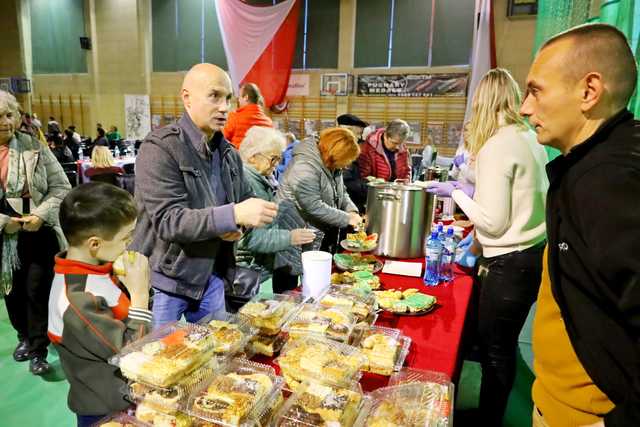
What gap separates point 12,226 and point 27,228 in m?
0.07

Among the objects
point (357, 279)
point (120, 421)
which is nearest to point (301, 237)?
point (357, 279)

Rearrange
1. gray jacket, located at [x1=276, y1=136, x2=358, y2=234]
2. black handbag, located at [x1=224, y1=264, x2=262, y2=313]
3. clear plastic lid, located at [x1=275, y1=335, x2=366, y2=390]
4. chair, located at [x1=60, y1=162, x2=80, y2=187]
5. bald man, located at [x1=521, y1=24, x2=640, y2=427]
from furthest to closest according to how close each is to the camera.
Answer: chair, located at [x1=60, y1=162, x2=80, y2=187]
gray jacket, located at [x1=276, y1=136, x2=358, y2=234]
black handbag, located at [x1=224, y1=264, x2=262, y2=313]
clear plastic lid, located at [x1=275, y1=335, x2=366, y2=390]
bald man, located at [x1=521, y1=24, x2=640, y2=427]

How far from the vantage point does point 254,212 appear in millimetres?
1435

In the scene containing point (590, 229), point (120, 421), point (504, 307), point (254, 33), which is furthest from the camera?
point (254, 33)

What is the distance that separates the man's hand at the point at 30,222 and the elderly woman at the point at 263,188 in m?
1.23

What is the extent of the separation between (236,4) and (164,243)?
281 inches

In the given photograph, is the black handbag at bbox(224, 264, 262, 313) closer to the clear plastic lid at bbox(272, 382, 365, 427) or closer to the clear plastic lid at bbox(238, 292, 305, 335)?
the clear plastic lid at bbox(238, 292, 305, 335)

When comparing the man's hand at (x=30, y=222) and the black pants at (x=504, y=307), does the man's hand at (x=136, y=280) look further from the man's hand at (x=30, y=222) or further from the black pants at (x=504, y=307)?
the man's hand at (x=30, y=222)

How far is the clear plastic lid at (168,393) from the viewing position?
37.8 inches

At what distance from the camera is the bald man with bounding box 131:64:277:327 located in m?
1.47

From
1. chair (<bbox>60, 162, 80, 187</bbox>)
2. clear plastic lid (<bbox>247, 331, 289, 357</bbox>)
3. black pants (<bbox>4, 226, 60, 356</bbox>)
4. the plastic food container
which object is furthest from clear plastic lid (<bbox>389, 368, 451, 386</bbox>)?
chair (<bbox>60, 162, 80, 187</bbox>)

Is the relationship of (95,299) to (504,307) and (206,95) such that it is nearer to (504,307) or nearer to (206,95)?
(206,95)

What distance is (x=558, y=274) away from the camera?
0.97 m

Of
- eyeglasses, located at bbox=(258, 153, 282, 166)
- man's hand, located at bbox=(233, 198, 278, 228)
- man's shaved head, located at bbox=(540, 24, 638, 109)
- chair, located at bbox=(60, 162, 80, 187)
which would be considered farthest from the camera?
chair, located at bbox=(60, 162, 80, 187)
